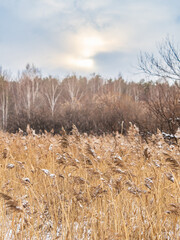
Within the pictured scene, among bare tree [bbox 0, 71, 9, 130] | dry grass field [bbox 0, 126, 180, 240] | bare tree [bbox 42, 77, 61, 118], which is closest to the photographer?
dry grass field [bbox 0, 126, 180, 240]

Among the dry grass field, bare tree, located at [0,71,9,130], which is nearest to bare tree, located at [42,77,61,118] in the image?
bare tree, located at [0,71,9,130]

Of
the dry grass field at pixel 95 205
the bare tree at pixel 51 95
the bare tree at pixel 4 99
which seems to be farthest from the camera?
the bare tree at pixel 51 95

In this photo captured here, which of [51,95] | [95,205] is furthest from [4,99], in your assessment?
[95,205]

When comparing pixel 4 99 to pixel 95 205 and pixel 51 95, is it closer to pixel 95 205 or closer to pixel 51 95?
pixel 51 95

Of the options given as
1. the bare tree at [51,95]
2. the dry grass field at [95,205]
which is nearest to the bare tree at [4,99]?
the bare tree at [51,95]

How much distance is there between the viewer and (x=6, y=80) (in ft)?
92.1

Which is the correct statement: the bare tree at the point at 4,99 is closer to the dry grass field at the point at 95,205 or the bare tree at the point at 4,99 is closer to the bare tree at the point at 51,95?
the bare tree at the point at 51,95

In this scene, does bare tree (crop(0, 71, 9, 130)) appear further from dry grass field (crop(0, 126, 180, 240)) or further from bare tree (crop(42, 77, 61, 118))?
dry grass field (crop(0, 126, 180, 240))

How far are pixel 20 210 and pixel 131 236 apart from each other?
1.01 metres

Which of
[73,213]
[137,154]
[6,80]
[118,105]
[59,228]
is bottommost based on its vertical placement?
[59,228]

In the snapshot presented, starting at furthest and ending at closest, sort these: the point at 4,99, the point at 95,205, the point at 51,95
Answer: the point at 51,95 < the point at 4,99 < the point at 95,205

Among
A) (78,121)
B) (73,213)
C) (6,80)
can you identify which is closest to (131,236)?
(73,213)

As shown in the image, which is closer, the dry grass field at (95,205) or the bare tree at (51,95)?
the dry grass field at (95,205)

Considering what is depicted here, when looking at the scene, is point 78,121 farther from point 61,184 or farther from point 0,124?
point 61,184
